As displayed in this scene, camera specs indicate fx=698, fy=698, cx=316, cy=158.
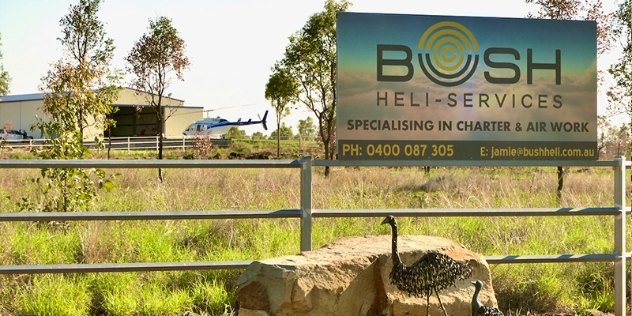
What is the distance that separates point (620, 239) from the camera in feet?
24.3

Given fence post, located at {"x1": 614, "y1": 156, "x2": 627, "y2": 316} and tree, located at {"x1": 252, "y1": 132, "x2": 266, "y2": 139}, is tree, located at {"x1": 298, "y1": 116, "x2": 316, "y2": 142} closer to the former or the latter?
tree, located at {"x1": 252, "y1": 132, "x2": 266, "y2": 139}

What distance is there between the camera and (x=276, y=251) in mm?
8125

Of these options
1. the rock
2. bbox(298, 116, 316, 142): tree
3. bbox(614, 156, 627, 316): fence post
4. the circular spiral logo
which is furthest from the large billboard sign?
bbox(298, 116, 316, 142): tree

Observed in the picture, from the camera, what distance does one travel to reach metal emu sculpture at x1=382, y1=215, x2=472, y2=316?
514 cm

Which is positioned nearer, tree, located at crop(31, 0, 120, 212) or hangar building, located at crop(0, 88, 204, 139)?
tree, located at crop(31, 0, 120, 212)

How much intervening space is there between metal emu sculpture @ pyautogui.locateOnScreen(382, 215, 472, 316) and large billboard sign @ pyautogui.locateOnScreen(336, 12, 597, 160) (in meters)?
2.08

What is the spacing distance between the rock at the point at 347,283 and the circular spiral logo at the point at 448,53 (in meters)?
2.02

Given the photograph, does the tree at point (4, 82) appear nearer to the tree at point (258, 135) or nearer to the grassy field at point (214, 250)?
the tree at point (258, 135)

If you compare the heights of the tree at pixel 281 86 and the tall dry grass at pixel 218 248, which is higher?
the tree at pixel 281 86

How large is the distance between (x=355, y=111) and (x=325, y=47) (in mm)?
20853

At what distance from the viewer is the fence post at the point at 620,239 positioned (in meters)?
7.34

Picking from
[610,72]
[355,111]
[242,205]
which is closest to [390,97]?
[355,111]

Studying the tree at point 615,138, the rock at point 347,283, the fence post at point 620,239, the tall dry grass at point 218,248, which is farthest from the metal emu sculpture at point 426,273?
the tree at point 615,138

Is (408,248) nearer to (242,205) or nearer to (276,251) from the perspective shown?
(276,251)
